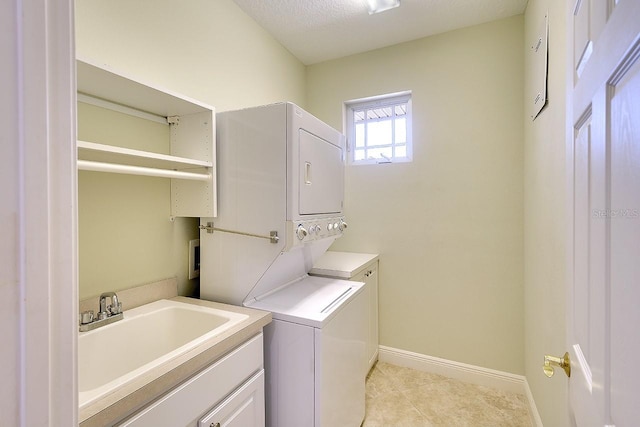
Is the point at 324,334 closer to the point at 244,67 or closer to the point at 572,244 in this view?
the point at 572,244

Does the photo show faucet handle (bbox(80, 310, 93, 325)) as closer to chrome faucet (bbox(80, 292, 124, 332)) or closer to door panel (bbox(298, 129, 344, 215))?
chrome faucet (bbox(80, 292, 124, 332))

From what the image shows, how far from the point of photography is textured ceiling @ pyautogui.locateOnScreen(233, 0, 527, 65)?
2.22 m

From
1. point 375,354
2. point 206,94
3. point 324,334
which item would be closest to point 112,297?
point 324,334

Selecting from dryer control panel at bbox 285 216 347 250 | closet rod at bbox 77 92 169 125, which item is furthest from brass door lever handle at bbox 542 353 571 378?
closet rod at bbox 77 92 169 125

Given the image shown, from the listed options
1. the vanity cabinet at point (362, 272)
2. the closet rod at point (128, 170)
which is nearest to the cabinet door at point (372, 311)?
the vanity cabinet at point (362, 272)

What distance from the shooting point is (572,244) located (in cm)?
85

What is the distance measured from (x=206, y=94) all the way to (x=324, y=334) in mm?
1707

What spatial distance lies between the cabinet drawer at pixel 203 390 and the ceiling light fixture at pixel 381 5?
7.82 feet

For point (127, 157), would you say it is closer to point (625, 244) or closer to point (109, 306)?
point (109, 306)

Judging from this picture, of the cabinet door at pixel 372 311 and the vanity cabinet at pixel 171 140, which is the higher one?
the vanity cabinet at pixel 171 140

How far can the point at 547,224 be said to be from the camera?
5.46 ft

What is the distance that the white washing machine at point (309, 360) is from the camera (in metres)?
1.45

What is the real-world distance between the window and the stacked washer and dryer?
1.23 metres

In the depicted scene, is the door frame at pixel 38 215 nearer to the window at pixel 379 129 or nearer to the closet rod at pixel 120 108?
the closet rod at pixel 120 108
